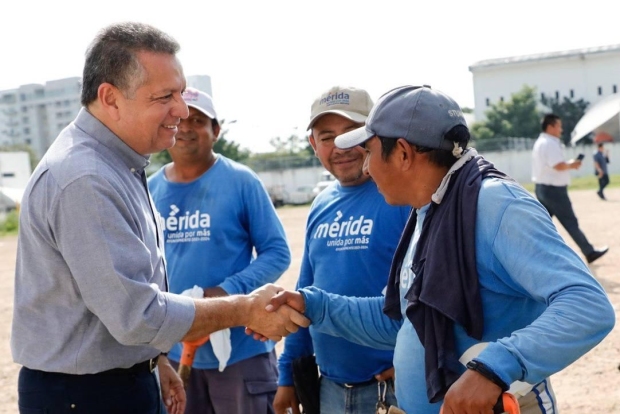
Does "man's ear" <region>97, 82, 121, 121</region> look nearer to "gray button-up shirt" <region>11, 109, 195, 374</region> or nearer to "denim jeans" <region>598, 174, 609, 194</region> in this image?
"gray button-up shirt" <region>11, 109, 195, 374</region>

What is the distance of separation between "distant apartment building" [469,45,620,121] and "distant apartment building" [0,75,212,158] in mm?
65584

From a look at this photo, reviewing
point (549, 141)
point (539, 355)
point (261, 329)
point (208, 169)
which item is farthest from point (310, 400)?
point (549, 141)

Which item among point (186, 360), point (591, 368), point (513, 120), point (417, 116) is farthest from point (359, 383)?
point (513, 120)

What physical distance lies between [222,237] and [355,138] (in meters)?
1.82

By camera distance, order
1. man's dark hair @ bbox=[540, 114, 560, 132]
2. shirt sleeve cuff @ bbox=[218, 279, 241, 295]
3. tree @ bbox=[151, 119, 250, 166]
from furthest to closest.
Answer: tree @ bbox=[151, 119, 250, 166] < man's dark hair @ bbox=[540, 114, 560, 132] < shirt sleeve cuff @ bbox=[218, 279, 241, 295]

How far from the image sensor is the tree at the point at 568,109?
87.1 m

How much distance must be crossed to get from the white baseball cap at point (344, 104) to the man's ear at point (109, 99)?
1160 millimetres

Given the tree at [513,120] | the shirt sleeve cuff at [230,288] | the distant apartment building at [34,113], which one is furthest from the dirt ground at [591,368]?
the distant apartment building at [34,113]

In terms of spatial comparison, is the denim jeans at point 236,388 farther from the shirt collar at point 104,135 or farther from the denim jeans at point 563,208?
the denim jeans at point 563,208

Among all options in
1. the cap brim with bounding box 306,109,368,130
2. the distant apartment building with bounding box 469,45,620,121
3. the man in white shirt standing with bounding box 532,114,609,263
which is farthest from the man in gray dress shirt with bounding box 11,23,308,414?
the distant apartment building with bounding box 469,45,620,121

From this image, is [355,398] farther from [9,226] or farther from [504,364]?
[9,226]

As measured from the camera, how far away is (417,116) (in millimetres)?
2746

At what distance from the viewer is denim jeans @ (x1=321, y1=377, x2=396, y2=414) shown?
12.3 feet

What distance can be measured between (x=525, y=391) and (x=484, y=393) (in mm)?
399
